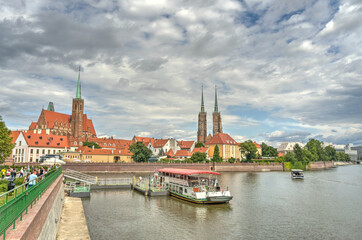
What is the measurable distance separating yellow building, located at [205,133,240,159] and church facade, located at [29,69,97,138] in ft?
237

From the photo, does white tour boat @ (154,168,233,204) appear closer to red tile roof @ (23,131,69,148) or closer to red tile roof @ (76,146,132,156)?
red tile roof @ (76,146,132,156)

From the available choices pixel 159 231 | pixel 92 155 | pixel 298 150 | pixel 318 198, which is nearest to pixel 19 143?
pixel 92 155

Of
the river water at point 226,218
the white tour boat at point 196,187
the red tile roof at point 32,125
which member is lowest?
the river water at point 226,218

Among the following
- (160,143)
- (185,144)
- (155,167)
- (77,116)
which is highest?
(77,116)

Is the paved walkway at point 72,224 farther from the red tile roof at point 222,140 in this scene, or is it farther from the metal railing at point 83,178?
the red tile roof at point 222,140

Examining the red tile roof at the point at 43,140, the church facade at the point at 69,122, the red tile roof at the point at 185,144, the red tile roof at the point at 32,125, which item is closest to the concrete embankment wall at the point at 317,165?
the red tile roof at the point at 185,144

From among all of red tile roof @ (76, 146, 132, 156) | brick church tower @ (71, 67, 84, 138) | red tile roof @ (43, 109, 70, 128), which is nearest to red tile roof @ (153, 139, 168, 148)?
red tile roof @ (76, 146, 132, 156)

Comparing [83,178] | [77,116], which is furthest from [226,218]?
[77,116]

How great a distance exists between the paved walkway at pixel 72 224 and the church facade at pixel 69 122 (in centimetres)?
11871

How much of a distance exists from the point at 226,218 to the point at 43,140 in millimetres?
93029

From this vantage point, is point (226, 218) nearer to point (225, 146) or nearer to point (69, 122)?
point (225, 146)

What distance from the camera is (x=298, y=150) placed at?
438 ft

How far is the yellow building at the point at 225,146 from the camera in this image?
148 m

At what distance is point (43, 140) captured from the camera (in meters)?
104
